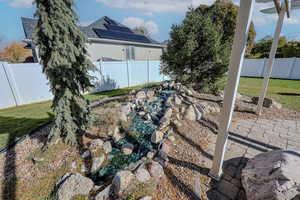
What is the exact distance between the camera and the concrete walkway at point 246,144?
6.26ft

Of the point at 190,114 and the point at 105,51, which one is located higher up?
the point at 105,51

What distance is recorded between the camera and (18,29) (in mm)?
8180

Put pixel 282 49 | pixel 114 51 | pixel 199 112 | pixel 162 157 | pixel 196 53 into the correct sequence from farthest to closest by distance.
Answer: pixel 282 49 → pixel 114 51 → pixel 196 53 → pixel 199 112 → pixel 162 157

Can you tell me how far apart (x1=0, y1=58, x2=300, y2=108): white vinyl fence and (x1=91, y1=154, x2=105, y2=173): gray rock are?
77.5 inches

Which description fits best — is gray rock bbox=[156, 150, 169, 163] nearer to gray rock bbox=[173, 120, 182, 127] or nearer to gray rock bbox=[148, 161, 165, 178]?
gray rock bbox=[148, 161, 165, 178]

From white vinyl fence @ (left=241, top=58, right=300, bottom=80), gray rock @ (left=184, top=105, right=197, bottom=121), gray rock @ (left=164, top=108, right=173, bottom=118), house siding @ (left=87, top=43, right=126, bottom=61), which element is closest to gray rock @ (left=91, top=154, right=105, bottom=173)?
gray rock @ (left=164, top=108, right=173, bottom=118)

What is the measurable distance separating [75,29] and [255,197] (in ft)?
12.1

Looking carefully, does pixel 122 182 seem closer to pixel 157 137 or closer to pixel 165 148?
pixel 165 148

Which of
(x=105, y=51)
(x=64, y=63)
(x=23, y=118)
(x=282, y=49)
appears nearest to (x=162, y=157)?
(x=64, y=63)

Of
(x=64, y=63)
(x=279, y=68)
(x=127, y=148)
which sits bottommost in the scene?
(x=127, y=148)

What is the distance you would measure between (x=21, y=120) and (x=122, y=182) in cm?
458

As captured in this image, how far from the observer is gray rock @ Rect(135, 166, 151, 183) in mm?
1899

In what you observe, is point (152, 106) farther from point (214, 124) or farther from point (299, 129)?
point (299, 129)

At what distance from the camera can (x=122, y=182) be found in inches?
71.1
